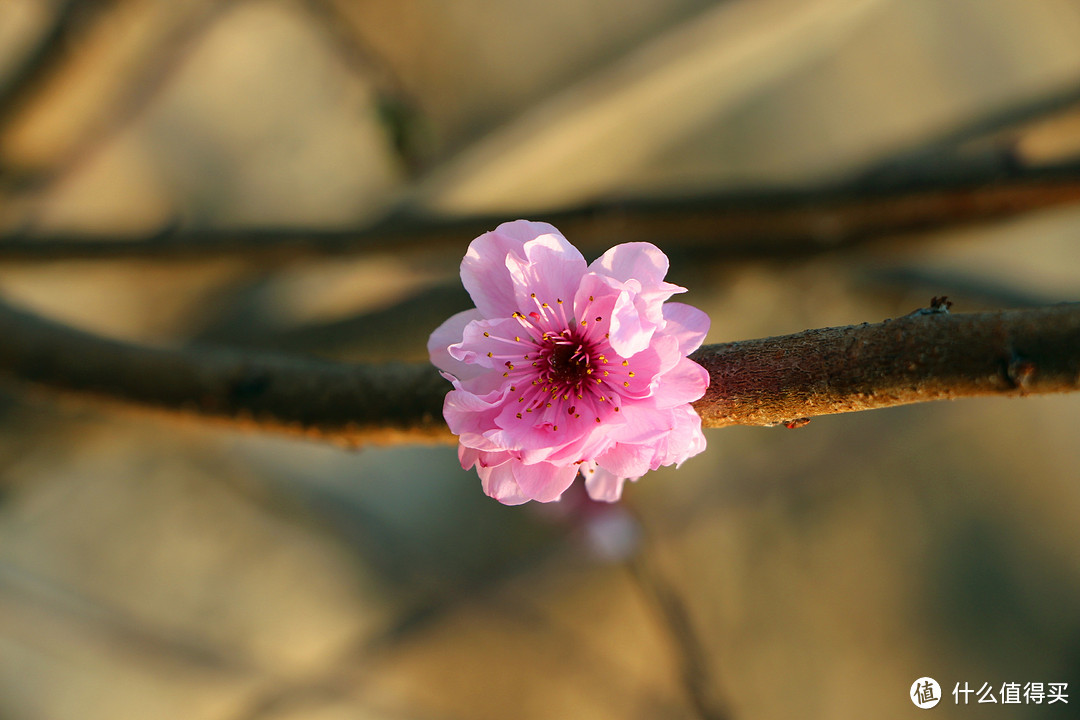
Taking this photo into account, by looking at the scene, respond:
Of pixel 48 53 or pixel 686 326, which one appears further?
pixel 48 53

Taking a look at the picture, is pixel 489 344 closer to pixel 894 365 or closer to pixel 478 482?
pixel 894 365

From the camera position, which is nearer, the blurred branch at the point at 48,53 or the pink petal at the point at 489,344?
the pink petal at the point at 489,344

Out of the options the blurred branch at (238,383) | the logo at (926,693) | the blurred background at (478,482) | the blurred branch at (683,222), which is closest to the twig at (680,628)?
the blurred background at (478,482)

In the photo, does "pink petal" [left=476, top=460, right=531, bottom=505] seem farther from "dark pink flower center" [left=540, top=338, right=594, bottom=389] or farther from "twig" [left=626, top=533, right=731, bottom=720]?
"twig" [left=626, top=533, right=731, bottom=720]

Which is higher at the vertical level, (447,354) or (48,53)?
(48,53)

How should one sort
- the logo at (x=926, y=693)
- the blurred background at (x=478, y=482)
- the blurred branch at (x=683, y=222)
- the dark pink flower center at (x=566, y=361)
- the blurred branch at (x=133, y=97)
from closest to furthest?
the dark pink flower center at (x=566, y=361) < the blurred branch at (x=683, y=222) < the blurred branch at (x=133, y=97) < the blurred background at (x=478, y=482) < the logo at (x=926, y=693)

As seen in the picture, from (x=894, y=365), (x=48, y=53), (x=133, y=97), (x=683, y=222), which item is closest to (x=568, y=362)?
(x=894, y=365)

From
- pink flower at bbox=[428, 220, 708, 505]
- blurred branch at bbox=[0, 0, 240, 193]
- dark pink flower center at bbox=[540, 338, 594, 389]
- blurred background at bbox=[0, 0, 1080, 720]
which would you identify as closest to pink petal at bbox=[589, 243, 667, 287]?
pink flower at bbox=[428, 220, 708, 505]

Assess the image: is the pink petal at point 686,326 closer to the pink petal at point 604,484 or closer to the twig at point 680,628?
the pink petal at point 604,484
